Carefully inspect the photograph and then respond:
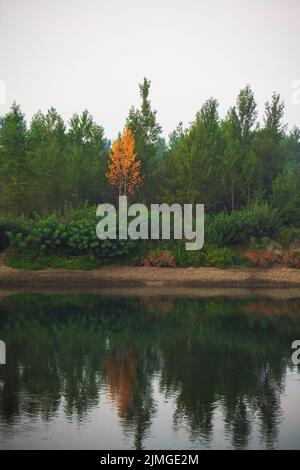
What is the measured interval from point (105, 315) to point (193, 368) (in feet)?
28.2

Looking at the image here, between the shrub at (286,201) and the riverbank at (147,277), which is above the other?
the shrub at (286,201)

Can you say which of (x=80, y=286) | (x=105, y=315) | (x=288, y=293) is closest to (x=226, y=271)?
(x=288, y=293)

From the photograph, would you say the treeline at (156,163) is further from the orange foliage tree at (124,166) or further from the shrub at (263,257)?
the shrub at (263,257)

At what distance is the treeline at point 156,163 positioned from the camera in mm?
43125

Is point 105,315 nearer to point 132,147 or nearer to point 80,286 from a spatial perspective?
point 80,286

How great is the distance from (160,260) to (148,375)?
1932 cm

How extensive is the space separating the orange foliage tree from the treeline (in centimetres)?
115

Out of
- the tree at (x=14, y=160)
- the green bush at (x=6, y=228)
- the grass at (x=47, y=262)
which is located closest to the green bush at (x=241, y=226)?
the grass at (x=47, y=262)

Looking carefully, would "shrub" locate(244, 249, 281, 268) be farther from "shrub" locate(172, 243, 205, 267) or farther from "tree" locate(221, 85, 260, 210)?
"tree" locate(221, 85, 260, 210)

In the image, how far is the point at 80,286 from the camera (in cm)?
3462

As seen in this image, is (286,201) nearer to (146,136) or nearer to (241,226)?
(241,226)

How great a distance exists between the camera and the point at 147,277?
1399 inches

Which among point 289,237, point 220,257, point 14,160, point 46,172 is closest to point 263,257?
point 220,257

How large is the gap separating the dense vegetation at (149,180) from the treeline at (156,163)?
7cm
